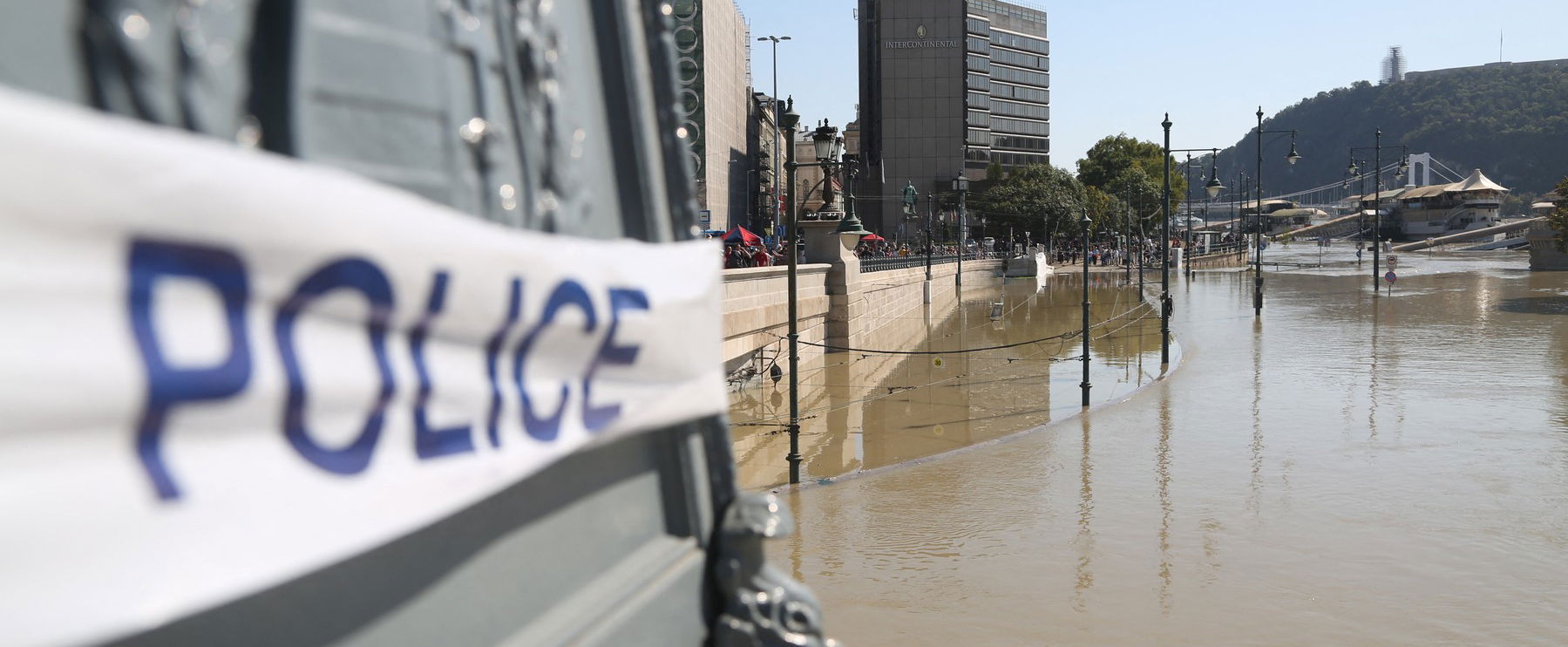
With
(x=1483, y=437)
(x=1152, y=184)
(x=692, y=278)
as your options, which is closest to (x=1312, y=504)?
(x=1483, y=437)

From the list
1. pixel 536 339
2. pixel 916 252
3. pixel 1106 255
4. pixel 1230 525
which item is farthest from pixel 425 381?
pixel 1106 255

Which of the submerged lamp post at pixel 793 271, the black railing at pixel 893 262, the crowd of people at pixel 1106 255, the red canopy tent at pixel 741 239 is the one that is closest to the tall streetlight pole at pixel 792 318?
the submerged lamp post at pixel 793 271

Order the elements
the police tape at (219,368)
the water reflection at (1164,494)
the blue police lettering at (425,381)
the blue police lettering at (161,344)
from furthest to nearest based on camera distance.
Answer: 1. the water reflection at (1164,494)
2. the blue police lettering at (425,381)
3. the blue police lettering at (161,344)
4. the police tape at (219,368)

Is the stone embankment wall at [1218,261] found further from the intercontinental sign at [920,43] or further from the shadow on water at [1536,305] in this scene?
the shadow on water at [1536,305]

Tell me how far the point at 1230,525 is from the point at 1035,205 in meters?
80.5

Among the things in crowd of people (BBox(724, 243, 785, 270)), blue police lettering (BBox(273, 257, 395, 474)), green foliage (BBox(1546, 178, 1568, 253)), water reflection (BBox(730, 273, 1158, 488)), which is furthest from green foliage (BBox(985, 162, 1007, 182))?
blue police lettering (BBox(273, 257, 395, 474))

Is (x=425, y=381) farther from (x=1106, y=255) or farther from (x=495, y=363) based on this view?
(x=1106, y=255)

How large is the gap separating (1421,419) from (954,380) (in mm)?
9678

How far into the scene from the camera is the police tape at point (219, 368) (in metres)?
1.35

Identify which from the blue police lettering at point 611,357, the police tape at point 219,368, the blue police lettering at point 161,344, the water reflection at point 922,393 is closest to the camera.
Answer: the police tape at point 219,368

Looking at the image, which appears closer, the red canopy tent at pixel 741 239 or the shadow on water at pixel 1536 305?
the red canopy tent at pixel 741 239

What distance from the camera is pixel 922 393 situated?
898 inches

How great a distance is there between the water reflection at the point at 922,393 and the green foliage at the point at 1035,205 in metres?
51.2

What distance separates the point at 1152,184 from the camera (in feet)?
342
